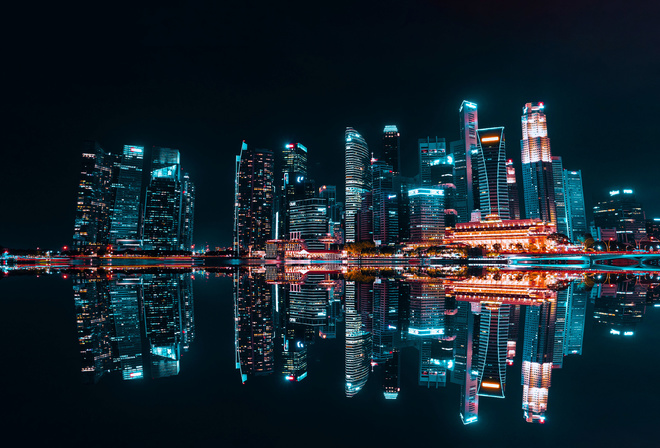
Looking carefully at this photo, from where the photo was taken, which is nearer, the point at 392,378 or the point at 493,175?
the point at 392,378

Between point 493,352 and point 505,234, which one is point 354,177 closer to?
point 505,234

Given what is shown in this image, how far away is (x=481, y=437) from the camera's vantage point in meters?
4.33

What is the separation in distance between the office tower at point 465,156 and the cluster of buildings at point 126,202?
5467 inches

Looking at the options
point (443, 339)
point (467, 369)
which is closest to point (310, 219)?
point (443, 339)

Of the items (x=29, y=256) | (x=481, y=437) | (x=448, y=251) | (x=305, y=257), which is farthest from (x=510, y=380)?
(x=29, y=256)

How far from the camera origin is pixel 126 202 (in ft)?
550

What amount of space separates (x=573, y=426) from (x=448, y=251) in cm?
11154

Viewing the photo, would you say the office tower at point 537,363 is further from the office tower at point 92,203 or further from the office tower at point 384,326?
the office tower at point 92,203

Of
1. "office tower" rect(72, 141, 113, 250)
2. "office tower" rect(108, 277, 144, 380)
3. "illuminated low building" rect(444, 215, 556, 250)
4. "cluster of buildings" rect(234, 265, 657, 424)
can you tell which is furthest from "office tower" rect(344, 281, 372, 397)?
"office tower" rect(72, 141, 113, 250)

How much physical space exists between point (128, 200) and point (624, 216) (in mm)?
236282

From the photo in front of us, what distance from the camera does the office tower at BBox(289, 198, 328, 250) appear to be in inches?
6043

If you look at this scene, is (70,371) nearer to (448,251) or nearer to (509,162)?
(448,251)

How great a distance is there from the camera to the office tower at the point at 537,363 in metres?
5.25

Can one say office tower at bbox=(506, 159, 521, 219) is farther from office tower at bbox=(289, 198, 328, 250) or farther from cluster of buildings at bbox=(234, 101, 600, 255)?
office tower at bbox=(289, 198, 328, 250)
